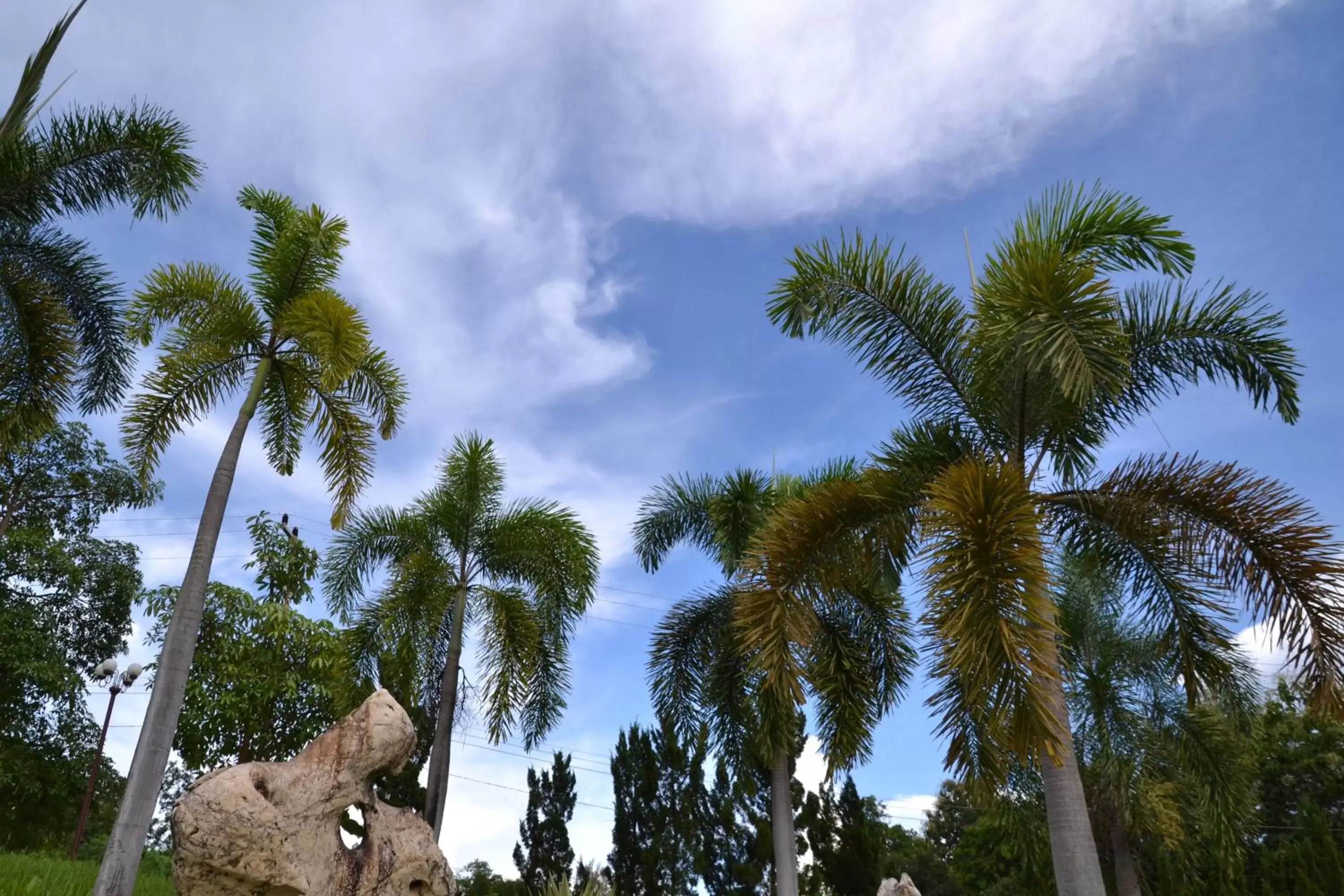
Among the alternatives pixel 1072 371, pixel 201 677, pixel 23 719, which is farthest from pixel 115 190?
pixel 23 719

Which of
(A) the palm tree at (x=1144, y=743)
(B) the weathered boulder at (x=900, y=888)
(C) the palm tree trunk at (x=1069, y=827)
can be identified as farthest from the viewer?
(A) the palm tree at (x=1144, y=743)

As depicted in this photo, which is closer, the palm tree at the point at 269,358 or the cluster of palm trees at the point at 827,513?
the cluster of palm trees at the point at 827,513

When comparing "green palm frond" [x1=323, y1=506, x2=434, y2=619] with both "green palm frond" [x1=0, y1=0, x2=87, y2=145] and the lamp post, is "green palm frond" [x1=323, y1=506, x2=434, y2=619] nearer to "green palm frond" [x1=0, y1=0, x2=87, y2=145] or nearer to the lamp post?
the lamp post

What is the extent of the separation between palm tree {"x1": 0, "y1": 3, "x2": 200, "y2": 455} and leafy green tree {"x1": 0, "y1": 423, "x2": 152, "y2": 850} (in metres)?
7.04

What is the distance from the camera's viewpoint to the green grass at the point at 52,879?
304 inches

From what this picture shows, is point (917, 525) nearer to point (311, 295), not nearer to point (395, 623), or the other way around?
point (311, 295)

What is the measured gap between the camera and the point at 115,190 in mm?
11734

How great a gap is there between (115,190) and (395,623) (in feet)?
25.0

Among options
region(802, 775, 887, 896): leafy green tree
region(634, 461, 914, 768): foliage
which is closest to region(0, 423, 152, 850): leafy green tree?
region(634, 461, 914, 768): foliage

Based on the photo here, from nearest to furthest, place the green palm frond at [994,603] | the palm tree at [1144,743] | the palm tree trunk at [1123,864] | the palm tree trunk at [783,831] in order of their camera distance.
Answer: the green palm frond at [994,603]
the palm tree trunk at [783,831]
the palm tree at [1144,743]
the palm tree trunk at [1123,864]

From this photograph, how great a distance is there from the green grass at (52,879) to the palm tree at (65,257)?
18.1 ft

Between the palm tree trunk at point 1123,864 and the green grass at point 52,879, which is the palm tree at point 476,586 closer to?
the green grass at point 52,879

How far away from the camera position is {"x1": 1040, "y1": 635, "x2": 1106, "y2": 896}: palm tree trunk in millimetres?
7270

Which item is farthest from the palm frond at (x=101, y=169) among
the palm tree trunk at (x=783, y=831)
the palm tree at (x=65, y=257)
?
the palm tree trunk at (x=783, y=831)
